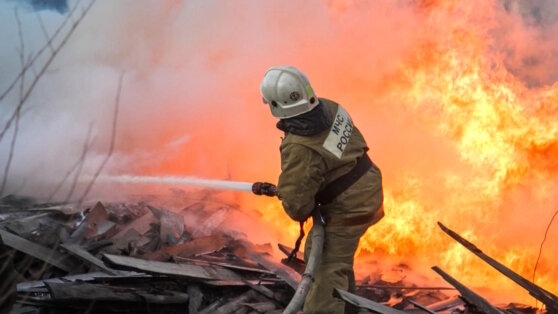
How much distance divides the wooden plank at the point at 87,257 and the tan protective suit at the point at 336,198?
6.26 ft

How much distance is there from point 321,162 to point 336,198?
359 mm

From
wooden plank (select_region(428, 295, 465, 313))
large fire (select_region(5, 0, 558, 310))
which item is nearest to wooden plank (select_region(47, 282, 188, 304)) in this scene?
wooden plank (select_region(428, 295, 465, 313))

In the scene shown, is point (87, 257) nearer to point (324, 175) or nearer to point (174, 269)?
point (174, 269)

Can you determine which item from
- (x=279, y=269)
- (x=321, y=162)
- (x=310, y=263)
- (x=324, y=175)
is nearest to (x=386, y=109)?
(x=279, y=269)

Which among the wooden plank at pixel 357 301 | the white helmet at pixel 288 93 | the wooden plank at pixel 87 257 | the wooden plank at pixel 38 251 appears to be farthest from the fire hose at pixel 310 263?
the wooden plank at pixel 38 251

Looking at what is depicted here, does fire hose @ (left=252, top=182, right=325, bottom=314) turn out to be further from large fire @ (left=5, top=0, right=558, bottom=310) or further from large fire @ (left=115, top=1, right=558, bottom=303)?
large fire @ (left=5, top=0, right=558, bottom=310)

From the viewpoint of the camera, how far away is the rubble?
4574 millimetres

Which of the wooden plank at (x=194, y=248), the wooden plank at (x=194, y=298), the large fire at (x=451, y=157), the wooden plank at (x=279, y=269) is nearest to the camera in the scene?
the wooden plank at (x=194, y=298)

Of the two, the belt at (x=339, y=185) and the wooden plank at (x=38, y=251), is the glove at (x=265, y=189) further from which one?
the wooden plank at (x=38, y=251)

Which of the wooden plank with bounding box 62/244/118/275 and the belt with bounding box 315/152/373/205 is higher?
the belt with bounding box 315/152/373/205

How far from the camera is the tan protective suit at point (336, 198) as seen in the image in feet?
13.1

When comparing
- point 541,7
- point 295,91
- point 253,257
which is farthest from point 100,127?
point 541,7

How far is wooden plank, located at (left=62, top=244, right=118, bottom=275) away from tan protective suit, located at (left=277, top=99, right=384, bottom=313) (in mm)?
1908

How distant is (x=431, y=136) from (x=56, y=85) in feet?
20.1
